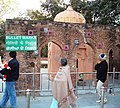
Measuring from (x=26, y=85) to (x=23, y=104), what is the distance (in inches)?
121

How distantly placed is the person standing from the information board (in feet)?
17.8

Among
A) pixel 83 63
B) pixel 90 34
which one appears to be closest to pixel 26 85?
pixel 90 34

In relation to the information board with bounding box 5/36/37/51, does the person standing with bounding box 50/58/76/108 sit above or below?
below

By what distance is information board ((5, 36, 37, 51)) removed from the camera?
38.7 feet

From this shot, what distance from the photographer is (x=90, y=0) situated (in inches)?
940

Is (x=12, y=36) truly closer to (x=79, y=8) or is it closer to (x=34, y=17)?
(x=79, y=8)

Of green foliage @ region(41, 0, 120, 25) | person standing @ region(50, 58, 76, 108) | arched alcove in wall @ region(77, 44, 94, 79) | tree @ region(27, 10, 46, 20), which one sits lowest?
person standing @ region(50, 58, 76, 108)

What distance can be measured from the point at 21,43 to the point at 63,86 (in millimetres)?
5677

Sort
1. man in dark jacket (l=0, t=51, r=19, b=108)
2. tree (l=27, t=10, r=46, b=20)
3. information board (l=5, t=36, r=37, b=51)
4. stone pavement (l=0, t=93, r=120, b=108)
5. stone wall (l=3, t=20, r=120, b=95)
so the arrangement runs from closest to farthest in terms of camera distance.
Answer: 1. man in dark jacket (l=0, t=51, r=19, b=108)
2. stone pavement (l=0, t=93, r=120, b=108)
3. information board (l=5, t=36, r=37, b=51)
4. stone wall (l=3, t=20, r=120, b=95)
5. tree (l=27, t=10, r=46, b=20)

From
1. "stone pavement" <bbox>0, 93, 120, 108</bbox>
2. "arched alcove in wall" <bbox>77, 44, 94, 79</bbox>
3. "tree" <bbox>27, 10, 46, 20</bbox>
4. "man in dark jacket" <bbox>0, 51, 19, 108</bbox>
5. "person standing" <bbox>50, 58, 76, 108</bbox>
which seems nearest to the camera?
"person standing" <bbox>50, 58, 76, 108</bbox>

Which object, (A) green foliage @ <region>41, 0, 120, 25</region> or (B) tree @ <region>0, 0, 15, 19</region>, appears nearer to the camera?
(A) green foliage @ <region>41, 0, 120, 25</region>

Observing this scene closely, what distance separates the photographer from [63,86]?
6.77m

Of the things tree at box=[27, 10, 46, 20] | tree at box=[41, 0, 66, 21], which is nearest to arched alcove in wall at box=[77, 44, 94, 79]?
tree at box=[41, 0, 66, 21]

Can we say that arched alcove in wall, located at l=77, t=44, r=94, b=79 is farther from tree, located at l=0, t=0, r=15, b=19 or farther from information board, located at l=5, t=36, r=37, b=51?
tree, located at l=0, t=0, r=15, b=19
